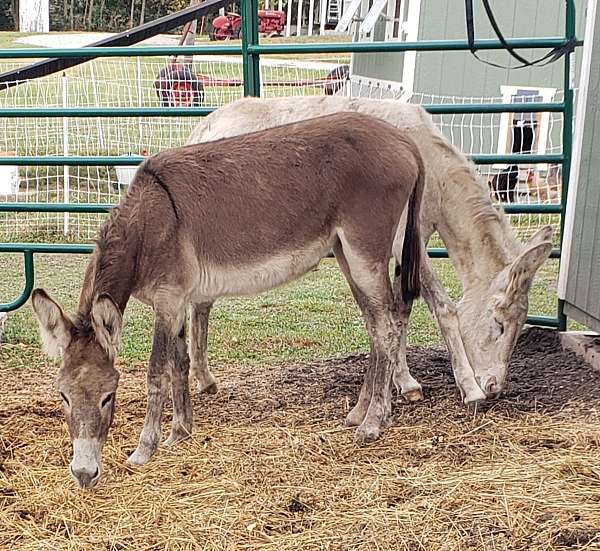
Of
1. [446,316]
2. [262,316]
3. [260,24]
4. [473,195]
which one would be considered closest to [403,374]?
[446,316]

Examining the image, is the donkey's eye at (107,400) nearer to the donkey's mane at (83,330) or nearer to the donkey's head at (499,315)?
the donkey's mane at (83,330)

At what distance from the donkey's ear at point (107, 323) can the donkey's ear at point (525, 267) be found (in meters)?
2.25

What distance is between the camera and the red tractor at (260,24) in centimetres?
2727

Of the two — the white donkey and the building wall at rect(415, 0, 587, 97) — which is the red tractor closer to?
the building wall at rect(415, 0, 587, 97)

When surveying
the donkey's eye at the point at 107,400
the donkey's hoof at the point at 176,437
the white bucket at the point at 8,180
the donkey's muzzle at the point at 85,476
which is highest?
the donkey's eye at the point at 107,400

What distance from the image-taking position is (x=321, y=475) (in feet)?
13.6

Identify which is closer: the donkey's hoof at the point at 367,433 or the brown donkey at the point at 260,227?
the brown donkey at the point at 260,227

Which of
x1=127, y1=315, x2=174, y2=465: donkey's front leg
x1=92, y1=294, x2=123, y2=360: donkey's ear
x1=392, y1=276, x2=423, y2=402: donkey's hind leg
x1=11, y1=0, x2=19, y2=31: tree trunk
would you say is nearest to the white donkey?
x1=392, y1=276, x2=423, y2=402: donkey's hind leg

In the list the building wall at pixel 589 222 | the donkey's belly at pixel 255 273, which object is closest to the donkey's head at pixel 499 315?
the building wall at pixel 589 222

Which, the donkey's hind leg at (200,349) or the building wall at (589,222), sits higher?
the building wall at (589,222)

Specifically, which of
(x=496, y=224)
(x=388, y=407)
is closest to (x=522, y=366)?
(x=496, y=224)

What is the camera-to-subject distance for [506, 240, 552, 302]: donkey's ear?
4.98 m

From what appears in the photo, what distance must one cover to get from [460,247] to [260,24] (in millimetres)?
23401

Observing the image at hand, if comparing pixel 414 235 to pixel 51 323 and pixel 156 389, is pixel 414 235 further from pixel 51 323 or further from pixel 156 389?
pixel 51 323
